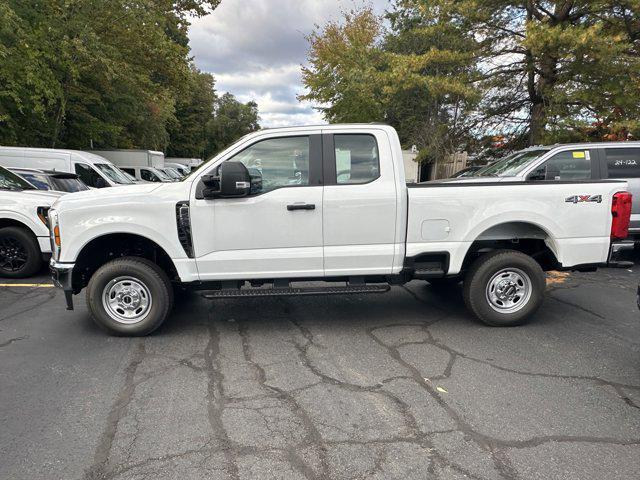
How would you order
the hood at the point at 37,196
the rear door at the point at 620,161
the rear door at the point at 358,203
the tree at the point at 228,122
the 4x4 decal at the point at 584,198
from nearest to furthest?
the rear door at the point at 358,203 < the 4x4 decal at the point at 584,198 < the hood at the point at 37,196 < the rear door at the point at 620,161 < the tree at the point at 228,122

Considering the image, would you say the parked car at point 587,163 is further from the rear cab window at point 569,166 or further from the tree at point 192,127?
the tree at point 192,127

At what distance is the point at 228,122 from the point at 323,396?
74.5 m

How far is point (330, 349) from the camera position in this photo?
14.5 feet

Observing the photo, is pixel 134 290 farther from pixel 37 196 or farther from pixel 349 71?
pixel 349 71

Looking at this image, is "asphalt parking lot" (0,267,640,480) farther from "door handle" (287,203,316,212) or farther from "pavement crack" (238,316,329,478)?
"door handle" (287,203,316,212)

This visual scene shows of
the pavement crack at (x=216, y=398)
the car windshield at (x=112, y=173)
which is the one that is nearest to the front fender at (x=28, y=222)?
the pavement crack at (x=216, y=398)

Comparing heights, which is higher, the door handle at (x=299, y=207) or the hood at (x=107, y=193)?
the hood at (x=107, y=193)

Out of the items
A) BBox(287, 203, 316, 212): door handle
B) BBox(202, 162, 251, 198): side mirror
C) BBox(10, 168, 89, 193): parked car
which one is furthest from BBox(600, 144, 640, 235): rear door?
BBox(10, 168, 89, 193): parked car

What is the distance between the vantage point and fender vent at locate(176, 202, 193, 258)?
4.51 metres

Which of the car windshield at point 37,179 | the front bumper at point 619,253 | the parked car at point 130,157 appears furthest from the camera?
the parked car at point 130,157

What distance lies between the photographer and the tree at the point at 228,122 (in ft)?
234

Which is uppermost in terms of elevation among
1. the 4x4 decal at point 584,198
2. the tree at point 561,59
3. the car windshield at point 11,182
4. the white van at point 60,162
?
the tree at point 561,59

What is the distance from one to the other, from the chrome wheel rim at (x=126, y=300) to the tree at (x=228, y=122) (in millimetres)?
66685

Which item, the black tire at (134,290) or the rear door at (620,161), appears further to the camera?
the rear door at (620,161)
